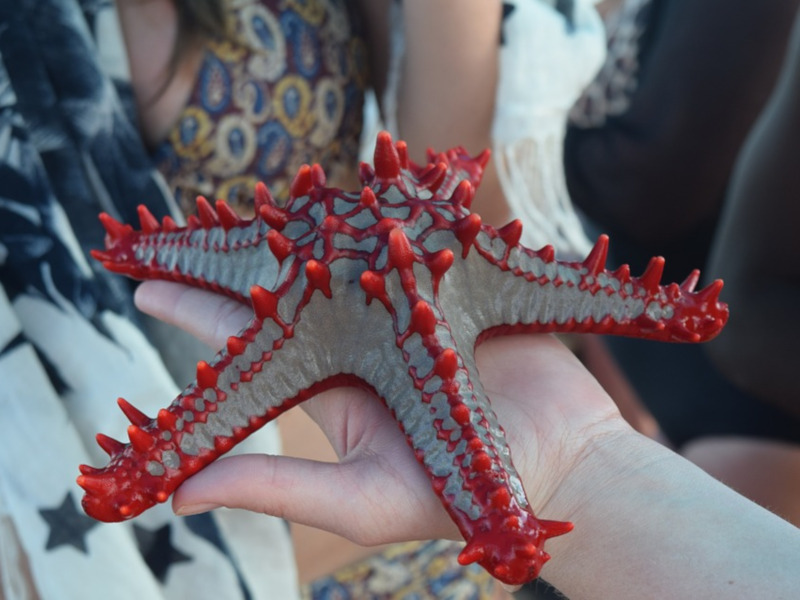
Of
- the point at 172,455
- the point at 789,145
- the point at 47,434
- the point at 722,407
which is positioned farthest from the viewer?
the point at 722,407

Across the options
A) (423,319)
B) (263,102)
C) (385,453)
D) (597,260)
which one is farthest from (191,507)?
(263,102)

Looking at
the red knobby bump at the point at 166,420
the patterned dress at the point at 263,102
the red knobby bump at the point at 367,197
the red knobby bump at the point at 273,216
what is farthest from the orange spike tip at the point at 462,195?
the patterned dress at the point at 263,102

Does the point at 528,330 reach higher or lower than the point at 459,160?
lower

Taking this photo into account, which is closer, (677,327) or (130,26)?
(677,327)

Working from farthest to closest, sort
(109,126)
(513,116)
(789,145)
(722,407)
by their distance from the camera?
(722,407)
(789,145)
(513,116)
(109,126)

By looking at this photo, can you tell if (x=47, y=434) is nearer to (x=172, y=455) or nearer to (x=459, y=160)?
(x=172, y=455)

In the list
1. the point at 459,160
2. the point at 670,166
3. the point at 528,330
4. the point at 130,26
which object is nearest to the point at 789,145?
the point at 670,166

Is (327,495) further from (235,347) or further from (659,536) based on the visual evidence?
(659,536)
